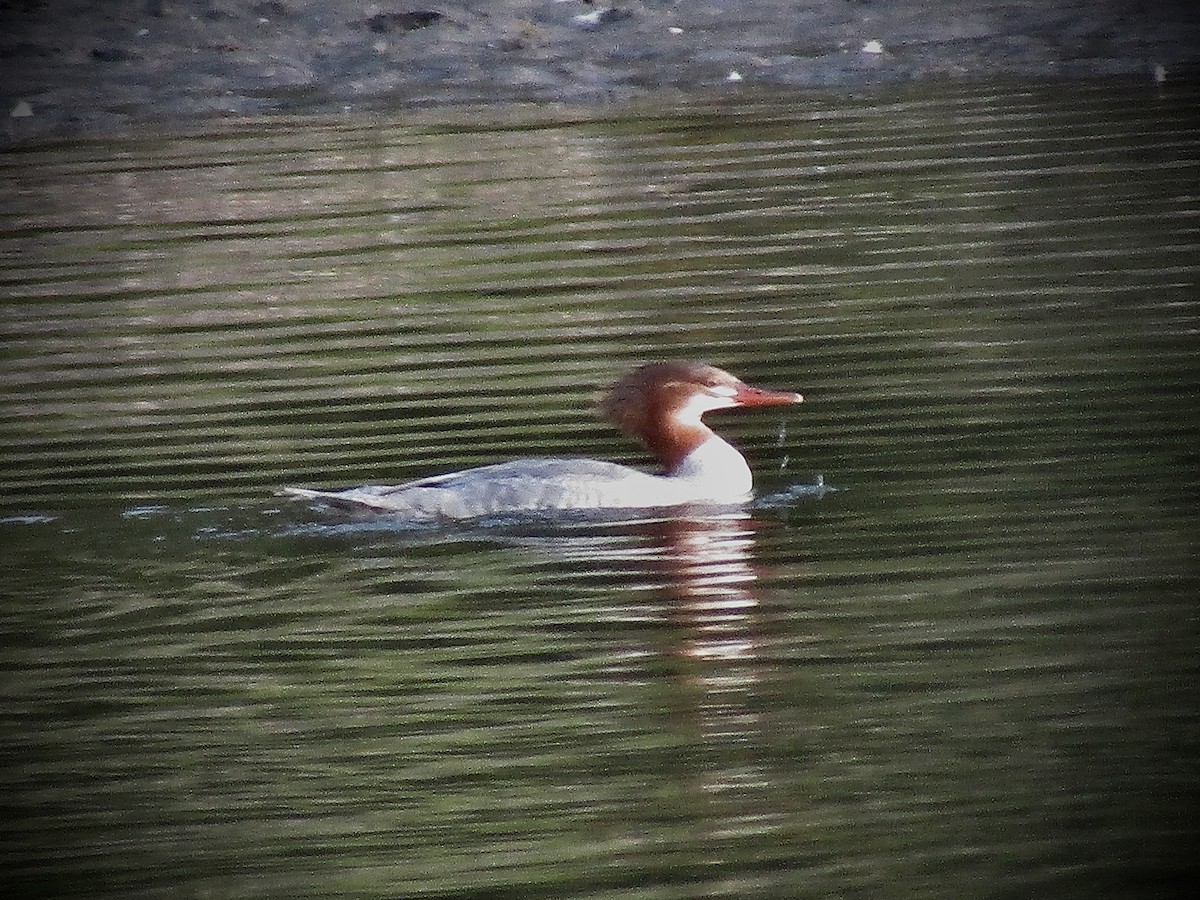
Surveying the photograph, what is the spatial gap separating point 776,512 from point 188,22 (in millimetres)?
11001

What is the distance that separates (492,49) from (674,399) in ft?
30.8

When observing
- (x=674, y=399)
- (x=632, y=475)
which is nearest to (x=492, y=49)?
(x=674, y=399)

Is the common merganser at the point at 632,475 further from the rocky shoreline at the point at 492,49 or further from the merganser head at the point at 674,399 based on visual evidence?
the rocky shoreline at the point at 492,49

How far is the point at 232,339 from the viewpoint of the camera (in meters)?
13.2

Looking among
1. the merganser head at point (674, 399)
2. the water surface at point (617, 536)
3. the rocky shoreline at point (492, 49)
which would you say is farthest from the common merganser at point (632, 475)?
the rocky shoreline at point (492, 49)

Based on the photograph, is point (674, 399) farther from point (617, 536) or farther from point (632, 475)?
point (617, 536)

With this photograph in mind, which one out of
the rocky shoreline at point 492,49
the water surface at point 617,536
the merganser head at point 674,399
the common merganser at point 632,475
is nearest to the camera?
the water surface at point 617,536

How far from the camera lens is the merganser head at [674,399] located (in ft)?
34.3

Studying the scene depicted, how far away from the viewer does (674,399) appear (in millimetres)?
10508

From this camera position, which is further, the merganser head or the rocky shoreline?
the rocky shoreline

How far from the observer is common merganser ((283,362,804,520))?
393 inches

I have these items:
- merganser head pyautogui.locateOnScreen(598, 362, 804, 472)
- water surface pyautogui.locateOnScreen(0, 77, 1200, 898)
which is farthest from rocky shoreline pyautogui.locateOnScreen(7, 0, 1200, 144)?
merganser head pyautogui.locateOnScreen(598, 362, 804, 472)

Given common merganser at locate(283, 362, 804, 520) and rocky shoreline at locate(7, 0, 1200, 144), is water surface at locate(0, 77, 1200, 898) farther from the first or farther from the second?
rocky shoreline at locate(7, 0, 1200, 144)

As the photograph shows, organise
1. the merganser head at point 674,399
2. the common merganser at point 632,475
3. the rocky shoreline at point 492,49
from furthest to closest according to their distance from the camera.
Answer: the rocky shoreline at point 492,49 < the merganser head at point 674,399 < the common merganser at point 632,475
